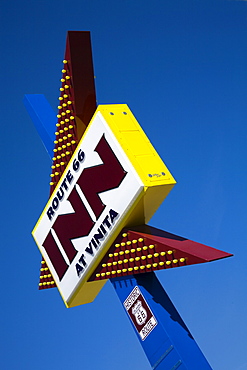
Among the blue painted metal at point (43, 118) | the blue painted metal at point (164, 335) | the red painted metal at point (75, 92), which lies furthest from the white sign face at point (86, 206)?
the blue painted metal at point (43, 118)

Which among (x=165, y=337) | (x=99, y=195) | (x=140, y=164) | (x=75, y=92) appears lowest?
(x=165, y=337)

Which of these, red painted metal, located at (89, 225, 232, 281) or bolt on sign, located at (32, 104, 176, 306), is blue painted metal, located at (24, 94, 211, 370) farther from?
bolt on sign, located at (32, 104, 176, 306)

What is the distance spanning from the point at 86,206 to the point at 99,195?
21cm

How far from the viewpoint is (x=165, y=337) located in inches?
182

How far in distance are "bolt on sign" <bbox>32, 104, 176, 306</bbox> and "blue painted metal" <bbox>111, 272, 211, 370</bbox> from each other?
16.3 inches

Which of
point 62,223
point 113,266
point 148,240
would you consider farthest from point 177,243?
point 62,223

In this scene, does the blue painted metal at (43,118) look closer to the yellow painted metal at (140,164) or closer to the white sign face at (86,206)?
the white sign face at (86,206)

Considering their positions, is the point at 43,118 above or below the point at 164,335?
above

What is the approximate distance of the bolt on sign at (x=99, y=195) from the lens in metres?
4.43

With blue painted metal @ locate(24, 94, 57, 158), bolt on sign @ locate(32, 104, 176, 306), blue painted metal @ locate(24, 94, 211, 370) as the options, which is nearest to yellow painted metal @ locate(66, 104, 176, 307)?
bolt on sign @ locate(32, 104, 176, 306)

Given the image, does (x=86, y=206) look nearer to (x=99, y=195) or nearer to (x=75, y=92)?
(x=99, y=195)

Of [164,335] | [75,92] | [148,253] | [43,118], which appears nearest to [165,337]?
[164,335]

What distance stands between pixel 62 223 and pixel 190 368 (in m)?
1.55

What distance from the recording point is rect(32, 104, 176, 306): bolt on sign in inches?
174
